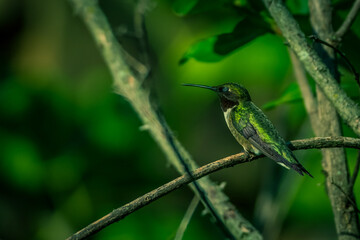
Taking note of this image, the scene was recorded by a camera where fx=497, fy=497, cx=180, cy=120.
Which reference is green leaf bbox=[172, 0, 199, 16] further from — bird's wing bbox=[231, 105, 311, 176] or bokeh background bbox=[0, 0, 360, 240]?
bird's wing bbox=[231, 105, 311, 176]

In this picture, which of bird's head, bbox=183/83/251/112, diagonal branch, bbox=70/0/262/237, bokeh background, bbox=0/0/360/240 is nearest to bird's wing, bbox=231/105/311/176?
bird's head, bbox=183/83/251/112

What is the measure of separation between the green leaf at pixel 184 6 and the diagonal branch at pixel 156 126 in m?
0.54

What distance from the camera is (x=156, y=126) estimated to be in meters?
2.63

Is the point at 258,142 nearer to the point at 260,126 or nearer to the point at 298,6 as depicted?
the point at 260,126

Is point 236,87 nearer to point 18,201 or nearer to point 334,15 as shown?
point 334,15

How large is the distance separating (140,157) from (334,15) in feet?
7.66

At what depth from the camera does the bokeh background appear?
378 cm

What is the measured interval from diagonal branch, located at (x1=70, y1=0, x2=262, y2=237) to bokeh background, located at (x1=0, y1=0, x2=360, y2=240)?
0.55ft

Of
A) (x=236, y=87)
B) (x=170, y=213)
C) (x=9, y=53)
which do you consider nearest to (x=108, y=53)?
(x=236, y=87)

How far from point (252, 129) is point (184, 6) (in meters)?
0.73

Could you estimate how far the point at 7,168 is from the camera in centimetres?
434

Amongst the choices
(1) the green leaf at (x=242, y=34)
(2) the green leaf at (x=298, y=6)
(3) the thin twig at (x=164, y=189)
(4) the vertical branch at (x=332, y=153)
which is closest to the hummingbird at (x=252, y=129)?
(4) the vertical branch at (x=332, y=153)

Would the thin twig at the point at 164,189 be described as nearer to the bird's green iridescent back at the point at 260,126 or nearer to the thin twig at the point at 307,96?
the bird's green iridescent back at the point at 260,126

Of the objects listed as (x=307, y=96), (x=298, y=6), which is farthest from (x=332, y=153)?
(x=298, y=6)
